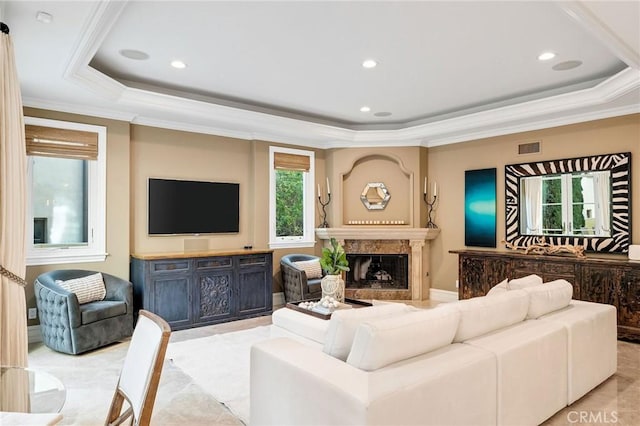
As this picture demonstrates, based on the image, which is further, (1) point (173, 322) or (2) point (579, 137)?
(2) point (579, 137)

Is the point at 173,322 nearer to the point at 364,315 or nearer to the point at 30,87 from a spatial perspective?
the point at 30,87

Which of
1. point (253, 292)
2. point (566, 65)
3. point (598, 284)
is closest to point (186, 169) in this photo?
point (253, 292)

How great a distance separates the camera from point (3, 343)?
2631mm

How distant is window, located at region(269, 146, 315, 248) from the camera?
260 inches

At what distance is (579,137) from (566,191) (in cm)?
70

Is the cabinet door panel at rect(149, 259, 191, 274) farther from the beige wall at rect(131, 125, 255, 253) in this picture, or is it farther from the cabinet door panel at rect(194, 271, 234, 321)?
the beige wall at rect(131, 125, 255, 253)

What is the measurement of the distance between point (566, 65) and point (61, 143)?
5559 millimetres

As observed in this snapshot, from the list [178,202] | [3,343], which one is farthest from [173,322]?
[3,343]

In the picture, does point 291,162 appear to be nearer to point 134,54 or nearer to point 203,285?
point 203,285

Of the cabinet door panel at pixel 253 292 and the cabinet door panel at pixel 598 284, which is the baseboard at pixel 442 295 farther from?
the cabinet door panel at pixel 253 292

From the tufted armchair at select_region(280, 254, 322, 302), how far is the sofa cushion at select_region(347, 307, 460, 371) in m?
3.65

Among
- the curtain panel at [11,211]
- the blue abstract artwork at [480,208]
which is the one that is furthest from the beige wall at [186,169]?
the blue abstract artwork at [480,208]

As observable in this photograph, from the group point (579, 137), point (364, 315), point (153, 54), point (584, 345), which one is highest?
point (153, 54)

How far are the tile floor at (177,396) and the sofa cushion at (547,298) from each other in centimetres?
66
